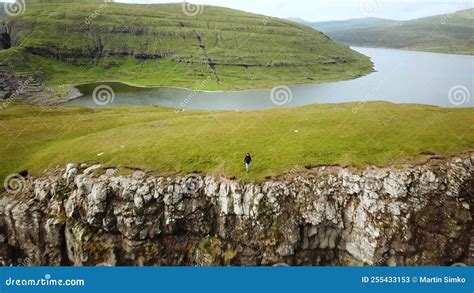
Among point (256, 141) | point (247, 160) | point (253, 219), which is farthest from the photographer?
point (256, 141)

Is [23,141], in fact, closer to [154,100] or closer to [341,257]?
[341,257]

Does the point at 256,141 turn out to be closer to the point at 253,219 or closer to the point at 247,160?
the point at 247,160

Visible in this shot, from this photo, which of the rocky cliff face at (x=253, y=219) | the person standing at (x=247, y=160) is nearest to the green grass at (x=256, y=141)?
the person standing at (x=247, y=160)

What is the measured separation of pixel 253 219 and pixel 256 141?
1178 centimetres

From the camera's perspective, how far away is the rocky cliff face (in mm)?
30875

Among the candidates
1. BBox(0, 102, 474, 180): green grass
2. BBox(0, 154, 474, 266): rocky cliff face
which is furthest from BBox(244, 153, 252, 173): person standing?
BBox(0, 154, 474, 266): rocky cliff face

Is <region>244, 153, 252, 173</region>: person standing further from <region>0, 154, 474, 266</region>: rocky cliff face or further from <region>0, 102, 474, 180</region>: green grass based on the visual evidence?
<region>0, 154, 474, 266</region>: rocky cliff face

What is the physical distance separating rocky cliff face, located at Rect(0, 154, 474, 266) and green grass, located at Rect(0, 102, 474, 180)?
202cm

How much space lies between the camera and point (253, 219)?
32.8 meters

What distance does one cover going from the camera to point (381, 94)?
180 metres

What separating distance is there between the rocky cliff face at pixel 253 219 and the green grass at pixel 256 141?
2.02m

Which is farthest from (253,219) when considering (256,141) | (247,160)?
(256,141)

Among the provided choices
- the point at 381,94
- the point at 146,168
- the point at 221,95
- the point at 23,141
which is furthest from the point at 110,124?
the point at 381,94

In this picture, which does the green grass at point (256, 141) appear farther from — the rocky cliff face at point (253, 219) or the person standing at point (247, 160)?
the rocky cliff face at point (253, 219)
